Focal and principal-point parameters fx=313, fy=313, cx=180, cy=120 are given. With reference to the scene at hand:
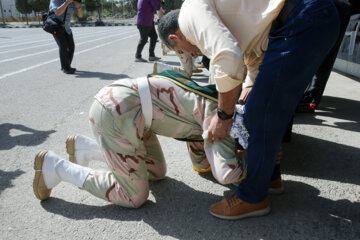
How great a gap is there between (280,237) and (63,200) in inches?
57.0

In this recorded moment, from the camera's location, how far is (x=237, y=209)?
1.94m

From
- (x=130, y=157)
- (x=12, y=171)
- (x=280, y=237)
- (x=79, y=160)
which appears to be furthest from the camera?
(x=12, y=171)

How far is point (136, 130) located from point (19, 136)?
2.05m

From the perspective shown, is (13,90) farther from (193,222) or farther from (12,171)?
(193,222)

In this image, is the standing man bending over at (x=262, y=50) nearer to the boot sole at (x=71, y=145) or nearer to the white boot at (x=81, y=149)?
the white boot at (x=81, y=149)

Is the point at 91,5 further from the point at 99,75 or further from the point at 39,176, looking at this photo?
the point at 39,176

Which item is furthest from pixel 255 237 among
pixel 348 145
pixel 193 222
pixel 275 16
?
pixel 348 145

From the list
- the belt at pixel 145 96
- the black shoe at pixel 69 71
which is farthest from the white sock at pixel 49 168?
the black shoe at pixel 69 71

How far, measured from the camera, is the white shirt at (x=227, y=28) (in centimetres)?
157

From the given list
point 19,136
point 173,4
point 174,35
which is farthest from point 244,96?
point 173,4

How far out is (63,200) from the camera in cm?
218

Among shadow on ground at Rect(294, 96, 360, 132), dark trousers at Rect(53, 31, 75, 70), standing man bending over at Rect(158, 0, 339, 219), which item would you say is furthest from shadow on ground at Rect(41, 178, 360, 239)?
dark trousers at Rect(53, 31, 75, 70)

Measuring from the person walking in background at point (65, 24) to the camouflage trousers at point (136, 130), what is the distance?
5162 millimetres

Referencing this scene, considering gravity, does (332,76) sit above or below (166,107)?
below
